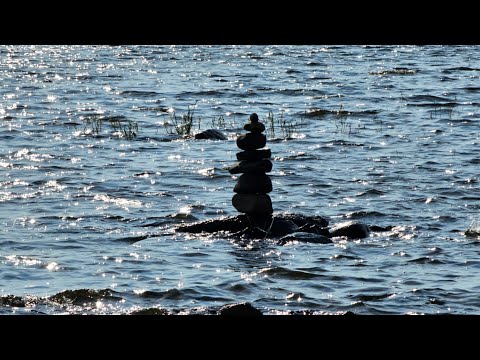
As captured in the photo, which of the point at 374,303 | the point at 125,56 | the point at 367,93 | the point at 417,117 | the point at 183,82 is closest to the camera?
the point at 374,303

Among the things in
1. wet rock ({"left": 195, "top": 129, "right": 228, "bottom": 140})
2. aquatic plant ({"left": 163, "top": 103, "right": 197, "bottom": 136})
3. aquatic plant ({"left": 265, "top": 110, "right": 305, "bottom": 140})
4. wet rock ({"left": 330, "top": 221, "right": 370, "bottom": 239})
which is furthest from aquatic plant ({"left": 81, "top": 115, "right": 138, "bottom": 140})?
wet rock ({"left": 330, "top": 221, "right": 370, "bottom": 239})

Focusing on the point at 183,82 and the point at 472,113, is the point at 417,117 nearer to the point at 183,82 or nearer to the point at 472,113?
the point at 472,113

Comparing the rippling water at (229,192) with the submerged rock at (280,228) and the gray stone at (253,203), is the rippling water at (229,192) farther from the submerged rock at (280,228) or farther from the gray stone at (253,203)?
the gray stone at (253,203)

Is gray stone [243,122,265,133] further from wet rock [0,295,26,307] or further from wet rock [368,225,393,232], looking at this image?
wet rock [0,295,26,307]

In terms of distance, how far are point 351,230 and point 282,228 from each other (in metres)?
1.20

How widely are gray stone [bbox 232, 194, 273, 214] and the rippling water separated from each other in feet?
2.27

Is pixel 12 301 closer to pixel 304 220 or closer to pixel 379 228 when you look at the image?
pixel 304 220

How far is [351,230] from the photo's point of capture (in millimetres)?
17094

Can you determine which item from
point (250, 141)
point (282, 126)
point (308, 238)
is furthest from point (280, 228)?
point (282, 126)

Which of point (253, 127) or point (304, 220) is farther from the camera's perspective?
point (304, 220)
